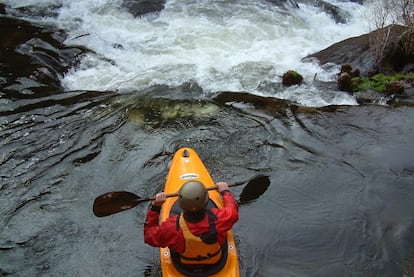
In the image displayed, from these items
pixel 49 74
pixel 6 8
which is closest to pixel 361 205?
pixel 49 74

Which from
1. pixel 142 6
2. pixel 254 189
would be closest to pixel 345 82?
pixel 254 189

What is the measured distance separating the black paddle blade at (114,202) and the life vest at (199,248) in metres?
1.04

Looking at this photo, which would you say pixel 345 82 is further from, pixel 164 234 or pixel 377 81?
pixel 164 234

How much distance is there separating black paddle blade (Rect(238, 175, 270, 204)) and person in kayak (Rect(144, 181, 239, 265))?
1.59 m

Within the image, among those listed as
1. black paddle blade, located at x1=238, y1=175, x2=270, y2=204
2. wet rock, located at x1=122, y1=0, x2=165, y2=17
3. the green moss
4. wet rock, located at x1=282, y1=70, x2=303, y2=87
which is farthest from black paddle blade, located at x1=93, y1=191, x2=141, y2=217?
wet rock, located at x1=122, y1=0, x2=165, y2=17

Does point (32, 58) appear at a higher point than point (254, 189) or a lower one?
higher

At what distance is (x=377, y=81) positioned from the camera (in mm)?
7121

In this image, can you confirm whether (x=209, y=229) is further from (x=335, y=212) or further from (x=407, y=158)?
(x=407, y=158)

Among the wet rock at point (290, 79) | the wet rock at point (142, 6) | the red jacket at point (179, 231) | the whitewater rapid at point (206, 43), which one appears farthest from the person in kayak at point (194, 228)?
the wet rock at point (142, 6)

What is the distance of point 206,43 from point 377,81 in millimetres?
3534

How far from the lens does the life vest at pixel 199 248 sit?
3348 mm

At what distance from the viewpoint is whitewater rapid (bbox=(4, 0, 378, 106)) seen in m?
7.67

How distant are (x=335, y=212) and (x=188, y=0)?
25.4 ft

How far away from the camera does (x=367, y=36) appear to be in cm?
809
